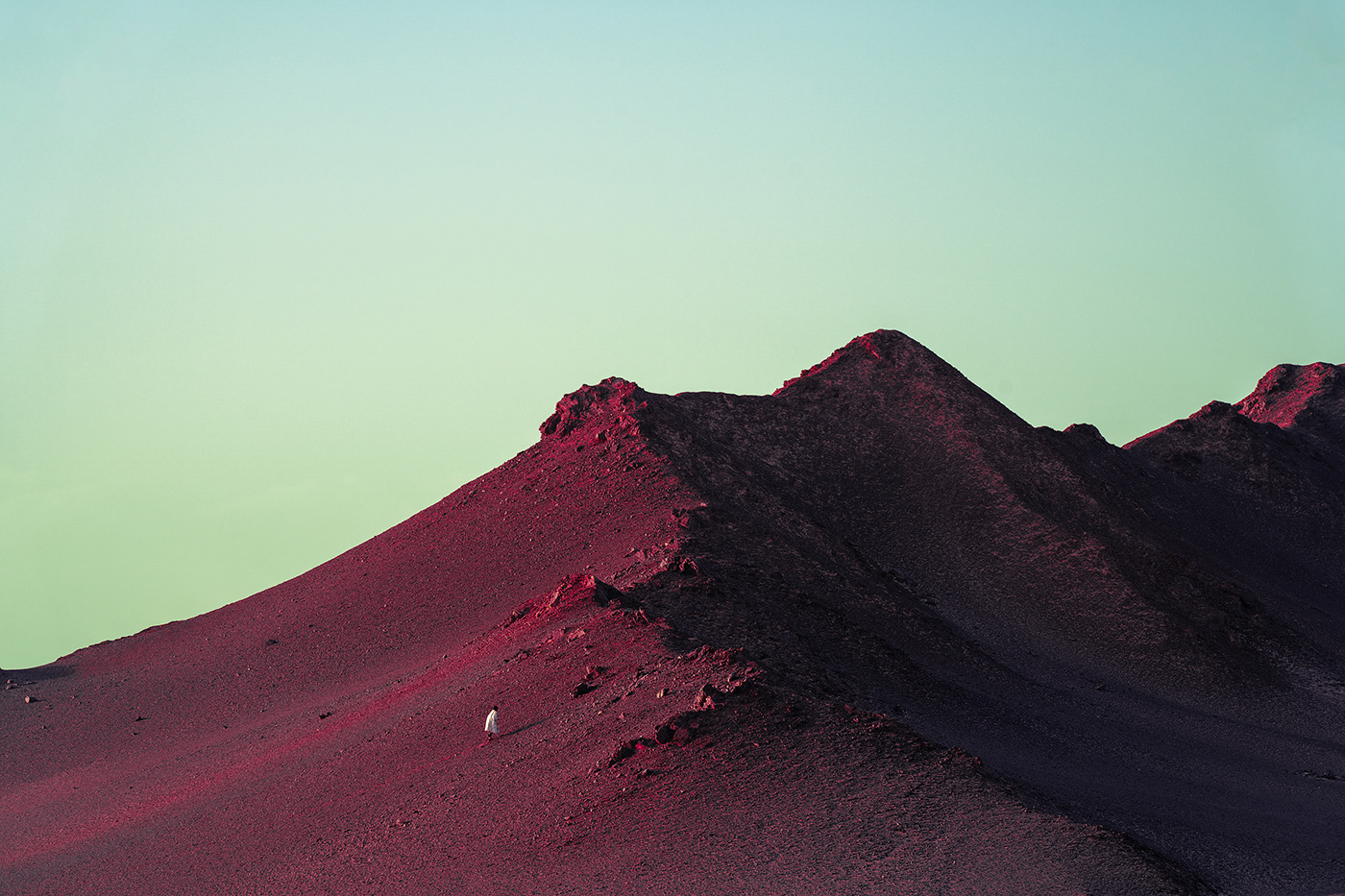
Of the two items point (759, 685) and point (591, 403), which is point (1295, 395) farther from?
point (759, 685)

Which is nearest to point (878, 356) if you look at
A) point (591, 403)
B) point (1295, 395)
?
point (591, 403)

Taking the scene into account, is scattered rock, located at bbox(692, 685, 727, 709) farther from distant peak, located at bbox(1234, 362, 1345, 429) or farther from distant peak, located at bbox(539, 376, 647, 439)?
distant peak, located at bbox(1234, 362, 1345, 429)

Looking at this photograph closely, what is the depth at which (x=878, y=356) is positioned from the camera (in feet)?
166

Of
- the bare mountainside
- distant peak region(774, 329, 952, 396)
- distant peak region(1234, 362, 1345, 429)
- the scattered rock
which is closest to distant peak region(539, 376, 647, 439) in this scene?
the bare mountainside

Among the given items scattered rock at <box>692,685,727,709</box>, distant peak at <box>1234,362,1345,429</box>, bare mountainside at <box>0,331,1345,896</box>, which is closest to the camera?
bare mountainside at <box>0,331,1345,896</box>

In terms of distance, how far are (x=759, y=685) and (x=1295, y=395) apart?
65.3 metres

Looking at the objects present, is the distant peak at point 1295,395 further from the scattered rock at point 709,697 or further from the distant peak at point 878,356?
the scattered rock at point 709,697

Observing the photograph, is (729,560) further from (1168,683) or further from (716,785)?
(1168,683)

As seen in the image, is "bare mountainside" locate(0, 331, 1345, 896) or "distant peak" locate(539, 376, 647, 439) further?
"distant peak" locate(539, 376, 647, 439)

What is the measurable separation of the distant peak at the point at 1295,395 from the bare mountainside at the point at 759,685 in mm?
15194

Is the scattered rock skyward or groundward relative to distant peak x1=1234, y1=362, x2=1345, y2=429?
skyward

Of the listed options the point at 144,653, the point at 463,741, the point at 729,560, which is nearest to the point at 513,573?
the point at 729,560

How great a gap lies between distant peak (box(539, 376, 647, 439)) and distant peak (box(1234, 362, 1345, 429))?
145 ft

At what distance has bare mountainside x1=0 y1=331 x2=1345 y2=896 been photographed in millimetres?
17812
